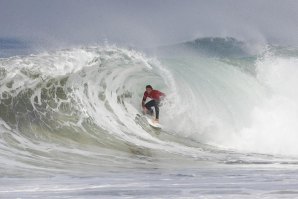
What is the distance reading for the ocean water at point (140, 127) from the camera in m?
8.16

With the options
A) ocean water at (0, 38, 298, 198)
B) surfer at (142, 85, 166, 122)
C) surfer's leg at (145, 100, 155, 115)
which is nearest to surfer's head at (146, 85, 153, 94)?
surfer at (142, 85, 166, 122)

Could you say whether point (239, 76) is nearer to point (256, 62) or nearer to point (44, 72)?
point (256, 62)

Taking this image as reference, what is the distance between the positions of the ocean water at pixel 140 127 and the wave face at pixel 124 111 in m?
0.02

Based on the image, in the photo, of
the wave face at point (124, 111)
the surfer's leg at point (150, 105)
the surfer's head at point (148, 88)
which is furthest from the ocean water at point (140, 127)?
the surfer's head at point (148, 88)

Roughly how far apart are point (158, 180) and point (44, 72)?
5555mm

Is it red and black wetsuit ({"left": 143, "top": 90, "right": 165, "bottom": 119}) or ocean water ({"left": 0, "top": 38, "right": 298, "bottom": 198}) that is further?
red and black wetsuit ({"left": 143, "top": 90, "right": 165, "bottom": 119})

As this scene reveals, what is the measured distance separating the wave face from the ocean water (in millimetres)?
24

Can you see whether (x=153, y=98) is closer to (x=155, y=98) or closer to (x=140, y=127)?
(x=155, y=98)

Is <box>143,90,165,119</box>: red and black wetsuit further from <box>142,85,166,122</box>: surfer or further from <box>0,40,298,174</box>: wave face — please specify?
<box>0,40,298,174</box>: wave face

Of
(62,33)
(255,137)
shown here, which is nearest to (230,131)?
(255,137)

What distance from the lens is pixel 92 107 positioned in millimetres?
13242

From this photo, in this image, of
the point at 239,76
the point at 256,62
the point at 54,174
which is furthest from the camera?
the point at 256,62

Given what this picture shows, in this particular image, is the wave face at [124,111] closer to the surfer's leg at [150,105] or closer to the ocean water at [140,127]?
the ocean water at [140,127]

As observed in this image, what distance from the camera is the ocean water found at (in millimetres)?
8156
